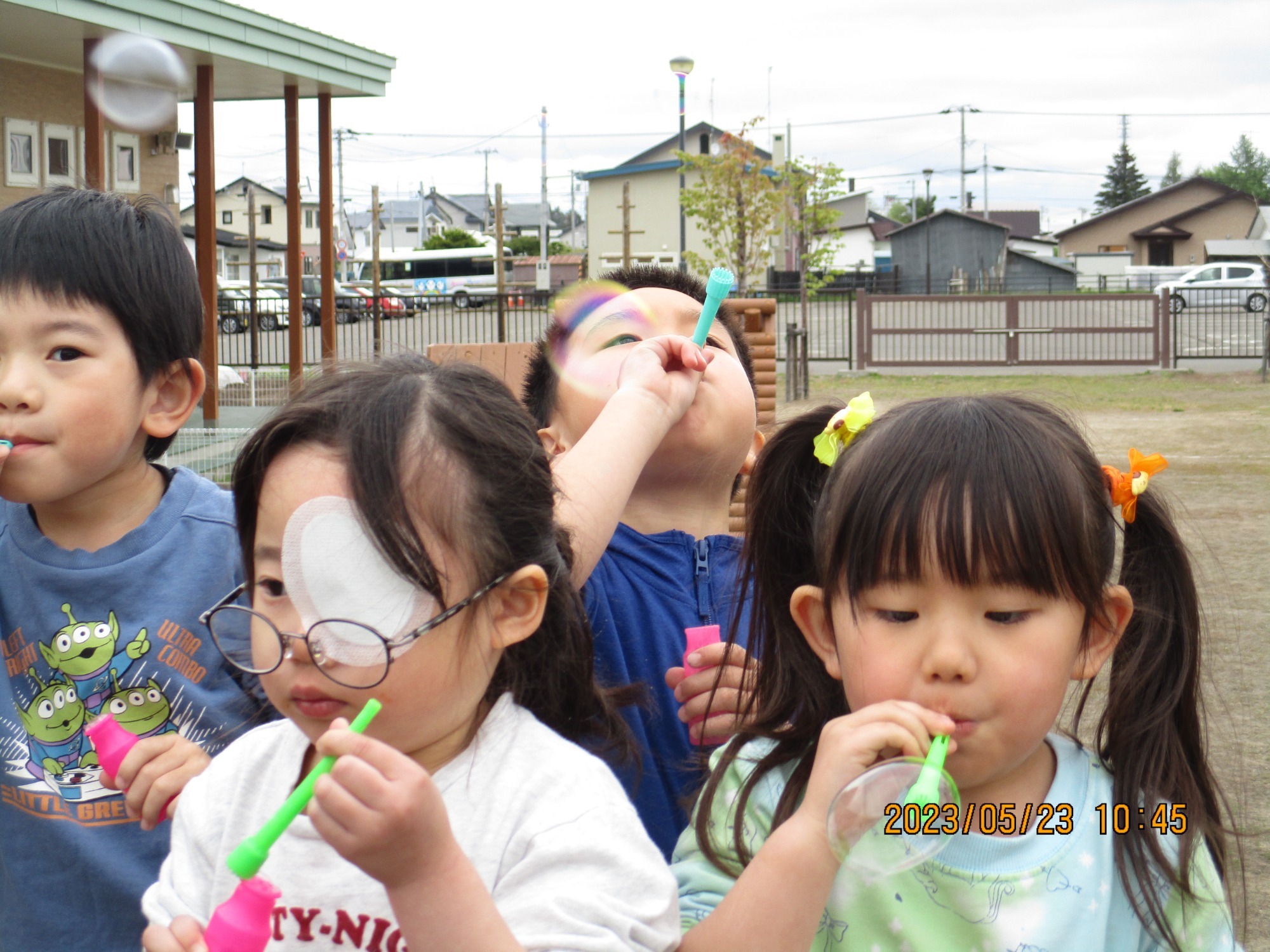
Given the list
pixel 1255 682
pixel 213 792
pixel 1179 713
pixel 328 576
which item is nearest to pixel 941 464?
pixel 1179 713

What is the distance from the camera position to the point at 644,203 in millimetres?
42062

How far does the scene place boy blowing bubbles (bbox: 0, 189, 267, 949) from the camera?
1417mm

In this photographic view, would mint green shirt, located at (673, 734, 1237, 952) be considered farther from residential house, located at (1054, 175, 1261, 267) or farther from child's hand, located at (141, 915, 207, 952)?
residential house, located at (1054, 175, 1261, 267)

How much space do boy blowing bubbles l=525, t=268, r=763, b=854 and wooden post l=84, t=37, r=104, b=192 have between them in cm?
741

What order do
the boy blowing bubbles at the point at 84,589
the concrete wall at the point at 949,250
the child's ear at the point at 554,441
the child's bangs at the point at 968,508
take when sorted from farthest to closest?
the concrete wall at the point at 949,250 → the child's ear at the point at 554,441 → the boy blowing bubbles at the point at 84,589 → the child's bangs at the point at 968,508

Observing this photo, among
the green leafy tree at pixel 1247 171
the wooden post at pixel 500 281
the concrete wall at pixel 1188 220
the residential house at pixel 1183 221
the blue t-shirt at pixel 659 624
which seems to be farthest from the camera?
the green leafy tree at pixel 1247 171

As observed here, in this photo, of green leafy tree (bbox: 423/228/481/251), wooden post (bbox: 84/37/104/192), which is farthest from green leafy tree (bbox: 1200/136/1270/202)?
wooden post (bbox: 84/37/104/192)

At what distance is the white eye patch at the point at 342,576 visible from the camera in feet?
3.31

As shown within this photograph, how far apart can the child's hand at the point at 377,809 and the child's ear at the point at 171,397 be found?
785mm

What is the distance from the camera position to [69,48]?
27.7 feet

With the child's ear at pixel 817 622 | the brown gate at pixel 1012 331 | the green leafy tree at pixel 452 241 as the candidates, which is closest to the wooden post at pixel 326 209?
the child's ear at pixel 817 622

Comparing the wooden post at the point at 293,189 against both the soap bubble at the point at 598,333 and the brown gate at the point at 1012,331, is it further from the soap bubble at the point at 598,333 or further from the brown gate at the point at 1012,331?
the brown gate at the point at 1012,331

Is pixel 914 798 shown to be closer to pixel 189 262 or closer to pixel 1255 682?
pixel 189 262

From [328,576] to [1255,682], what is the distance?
3.75 metres
